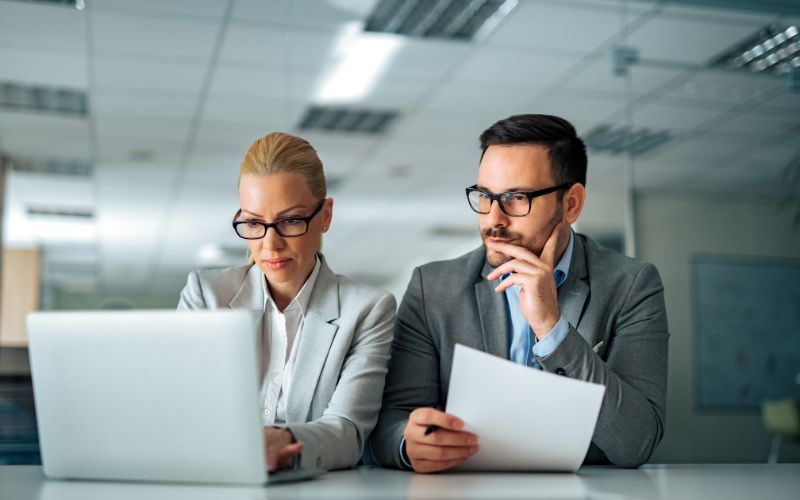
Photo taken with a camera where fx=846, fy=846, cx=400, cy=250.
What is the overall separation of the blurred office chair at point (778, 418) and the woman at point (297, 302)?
136 inches

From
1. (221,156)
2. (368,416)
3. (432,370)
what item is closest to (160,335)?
(368,416)

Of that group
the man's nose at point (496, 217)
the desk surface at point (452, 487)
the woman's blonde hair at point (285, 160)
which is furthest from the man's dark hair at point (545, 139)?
the desk surface at point (452, 487)

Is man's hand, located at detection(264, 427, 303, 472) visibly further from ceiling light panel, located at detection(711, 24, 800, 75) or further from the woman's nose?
ceiling light panel, located at detection(711, 24, 800, 75)

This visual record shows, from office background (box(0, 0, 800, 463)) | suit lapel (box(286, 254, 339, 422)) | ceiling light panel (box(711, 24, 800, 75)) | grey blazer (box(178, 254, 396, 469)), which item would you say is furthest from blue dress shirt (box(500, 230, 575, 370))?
ceiling light panel (box(711, 24, 800, 75))

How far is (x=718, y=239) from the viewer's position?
14.9 ft

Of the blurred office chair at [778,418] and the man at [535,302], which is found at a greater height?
the man at [535,302]

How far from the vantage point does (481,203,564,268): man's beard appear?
173 cm

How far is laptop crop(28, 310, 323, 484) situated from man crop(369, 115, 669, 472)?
458mm

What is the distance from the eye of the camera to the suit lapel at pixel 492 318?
71.2 inches

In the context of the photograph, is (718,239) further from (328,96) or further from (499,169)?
(499,169)

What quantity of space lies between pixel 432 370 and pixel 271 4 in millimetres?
2575

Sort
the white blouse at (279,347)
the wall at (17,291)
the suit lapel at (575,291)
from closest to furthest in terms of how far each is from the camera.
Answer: the white blouse at (279,347)
the suit lapel at (575,291)
the wall at (17,291)

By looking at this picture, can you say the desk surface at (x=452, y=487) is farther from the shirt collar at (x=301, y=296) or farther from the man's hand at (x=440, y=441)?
the shirt collar at (x=301, y=296)

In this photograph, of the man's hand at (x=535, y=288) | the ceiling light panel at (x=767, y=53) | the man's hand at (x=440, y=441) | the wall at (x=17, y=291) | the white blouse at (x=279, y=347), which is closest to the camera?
the man's hand at (x=440, y=441)
